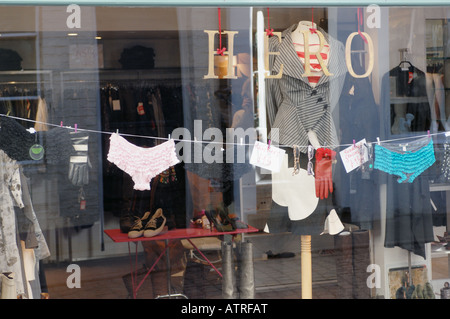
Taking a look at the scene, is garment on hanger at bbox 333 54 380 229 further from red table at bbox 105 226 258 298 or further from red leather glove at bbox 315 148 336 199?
red table at bbox 105 226 258 298

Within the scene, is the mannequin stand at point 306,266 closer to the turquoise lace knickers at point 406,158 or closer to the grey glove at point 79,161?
the turquoise lace knickers at point 406,158

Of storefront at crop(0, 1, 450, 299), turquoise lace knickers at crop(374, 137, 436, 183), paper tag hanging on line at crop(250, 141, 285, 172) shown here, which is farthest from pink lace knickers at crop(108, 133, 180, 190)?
turquoise lace knickers at crop(374, 137, 436, 183)

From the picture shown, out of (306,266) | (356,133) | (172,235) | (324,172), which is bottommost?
(306,266)

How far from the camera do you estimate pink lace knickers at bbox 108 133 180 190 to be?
14.8ft

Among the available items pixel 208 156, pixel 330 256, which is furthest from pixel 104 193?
pixel 330 256

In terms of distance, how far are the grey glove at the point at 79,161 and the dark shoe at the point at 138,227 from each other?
0.45 metres

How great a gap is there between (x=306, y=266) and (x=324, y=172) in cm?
71

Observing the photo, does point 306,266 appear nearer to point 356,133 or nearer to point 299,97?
point 356,133

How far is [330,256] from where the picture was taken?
4820 mm

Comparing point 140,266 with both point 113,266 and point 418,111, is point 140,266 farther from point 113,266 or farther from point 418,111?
point 418,111

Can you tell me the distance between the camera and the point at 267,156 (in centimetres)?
470

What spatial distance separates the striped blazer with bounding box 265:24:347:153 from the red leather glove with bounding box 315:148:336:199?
67 mm

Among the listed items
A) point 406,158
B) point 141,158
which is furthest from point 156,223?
point 406,158

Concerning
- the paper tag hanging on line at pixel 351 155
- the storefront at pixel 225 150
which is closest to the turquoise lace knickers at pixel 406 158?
the storefront at pixel 225 150
